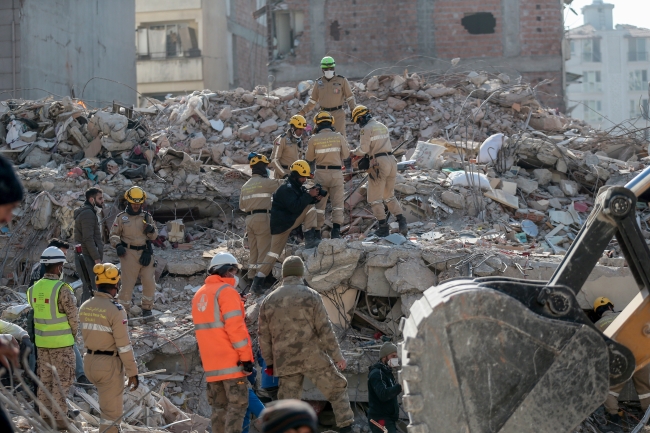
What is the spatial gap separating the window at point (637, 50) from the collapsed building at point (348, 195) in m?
49.2

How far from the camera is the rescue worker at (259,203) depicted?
10711 millimetres

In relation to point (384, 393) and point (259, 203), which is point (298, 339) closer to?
point (384, 393)

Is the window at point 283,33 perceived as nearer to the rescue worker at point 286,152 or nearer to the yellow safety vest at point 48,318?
the rescue worker at point 286,152

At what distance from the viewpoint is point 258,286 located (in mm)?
10586

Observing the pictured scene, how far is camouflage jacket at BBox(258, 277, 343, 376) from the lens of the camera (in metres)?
7.17

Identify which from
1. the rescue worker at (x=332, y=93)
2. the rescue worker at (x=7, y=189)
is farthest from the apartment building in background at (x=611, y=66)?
the rescue worker at (x=7, y=189)

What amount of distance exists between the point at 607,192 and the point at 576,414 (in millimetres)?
1181

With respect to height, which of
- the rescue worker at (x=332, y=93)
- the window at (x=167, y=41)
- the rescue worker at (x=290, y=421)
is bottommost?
the rescue worker at (x=290, y=421)

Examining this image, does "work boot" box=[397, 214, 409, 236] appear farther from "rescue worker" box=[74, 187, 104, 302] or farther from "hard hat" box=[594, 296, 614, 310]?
"rescue worker" box=[74, 187, 104, 302]

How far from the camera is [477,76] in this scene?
18188 mm

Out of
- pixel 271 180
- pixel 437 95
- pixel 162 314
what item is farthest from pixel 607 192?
pixel 437 95

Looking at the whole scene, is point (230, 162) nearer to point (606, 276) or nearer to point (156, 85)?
point (606, 276)

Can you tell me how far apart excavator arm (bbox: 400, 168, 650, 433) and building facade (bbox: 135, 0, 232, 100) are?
28.7m

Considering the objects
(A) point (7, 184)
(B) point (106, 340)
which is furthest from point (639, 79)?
(A) point (7, 184)
